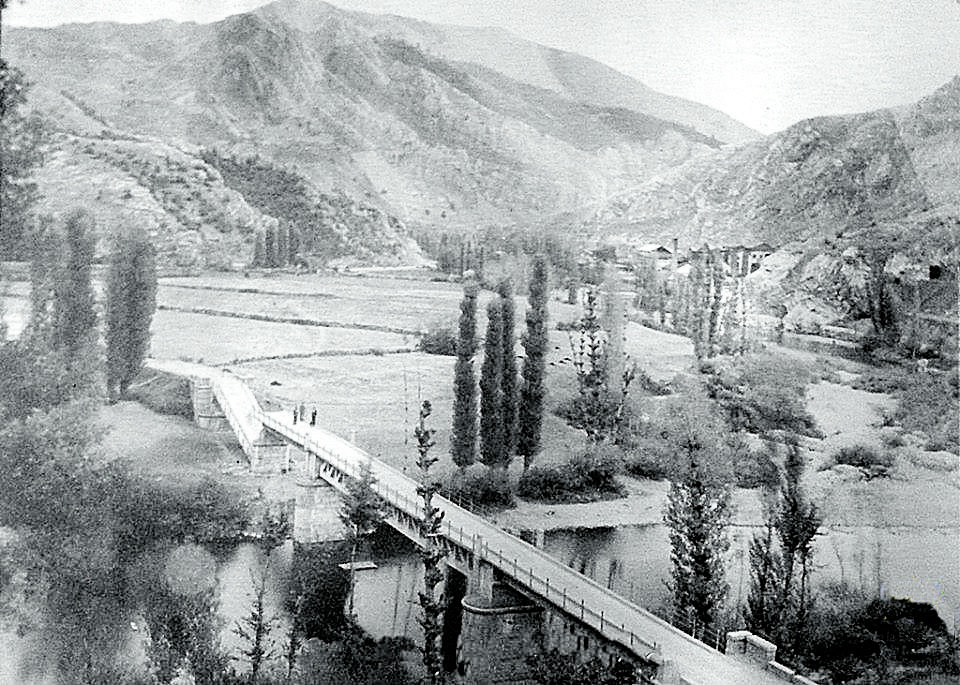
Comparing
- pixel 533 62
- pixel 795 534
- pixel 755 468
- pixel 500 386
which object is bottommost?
pixel 795 534

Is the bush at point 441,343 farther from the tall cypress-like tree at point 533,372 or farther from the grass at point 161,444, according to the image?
the grass at point 161,444

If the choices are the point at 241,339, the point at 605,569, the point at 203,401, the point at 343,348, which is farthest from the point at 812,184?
the point at 203,401

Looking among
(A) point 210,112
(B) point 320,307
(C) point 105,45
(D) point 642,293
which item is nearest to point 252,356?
(B) point 320,307

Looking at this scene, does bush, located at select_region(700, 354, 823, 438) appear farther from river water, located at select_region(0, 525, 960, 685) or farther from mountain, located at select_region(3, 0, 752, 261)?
mountain, located at select_region(3, 0, 752, 261)

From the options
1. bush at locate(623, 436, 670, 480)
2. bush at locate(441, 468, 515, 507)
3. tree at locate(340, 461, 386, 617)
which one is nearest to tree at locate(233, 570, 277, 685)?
tree at locate(340, 461, 386, 617)

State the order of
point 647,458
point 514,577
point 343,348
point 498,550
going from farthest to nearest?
point 647,458
point 343,348
point 498,550
point 514,577

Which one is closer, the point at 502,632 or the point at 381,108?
the point at 502,632

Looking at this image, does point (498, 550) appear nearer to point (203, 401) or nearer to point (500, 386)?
point (500, 386)

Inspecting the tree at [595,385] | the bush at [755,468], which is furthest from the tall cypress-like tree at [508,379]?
the bush at [755,468]

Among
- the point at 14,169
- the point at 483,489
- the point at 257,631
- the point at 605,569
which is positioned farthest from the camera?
the point at 483,489
